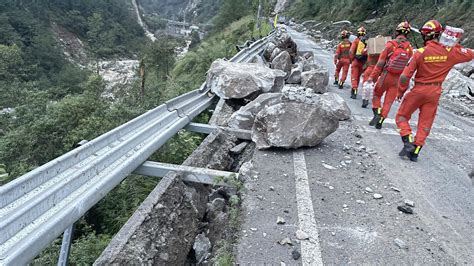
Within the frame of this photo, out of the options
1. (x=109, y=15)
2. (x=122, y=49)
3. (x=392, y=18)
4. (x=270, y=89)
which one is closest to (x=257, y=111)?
(x=270, y=89)

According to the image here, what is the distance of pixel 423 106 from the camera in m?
4.28

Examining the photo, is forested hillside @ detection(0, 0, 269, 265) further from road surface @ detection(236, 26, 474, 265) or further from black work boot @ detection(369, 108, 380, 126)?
black work boot @ detection(369, 108, 380, 126)

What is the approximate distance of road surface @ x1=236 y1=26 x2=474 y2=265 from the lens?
90.4 inches

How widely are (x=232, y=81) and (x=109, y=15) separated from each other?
3917 inches

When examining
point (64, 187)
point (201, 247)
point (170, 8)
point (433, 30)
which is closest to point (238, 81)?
point (433, 30)

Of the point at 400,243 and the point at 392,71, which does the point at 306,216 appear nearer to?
the point at 400,243

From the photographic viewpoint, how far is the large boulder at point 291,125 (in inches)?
145

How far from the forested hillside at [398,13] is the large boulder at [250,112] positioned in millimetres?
9955

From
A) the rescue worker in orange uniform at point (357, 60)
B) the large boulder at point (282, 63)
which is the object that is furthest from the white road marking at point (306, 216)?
the rescue worker in orange uniform at point (357, 60)

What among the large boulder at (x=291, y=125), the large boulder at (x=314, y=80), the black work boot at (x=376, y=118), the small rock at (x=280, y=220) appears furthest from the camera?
the large boulder at (x=314, y=80)

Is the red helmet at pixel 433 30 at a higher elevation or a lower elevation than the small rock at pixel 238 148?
higher

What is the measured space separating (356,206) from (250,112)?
1.82m

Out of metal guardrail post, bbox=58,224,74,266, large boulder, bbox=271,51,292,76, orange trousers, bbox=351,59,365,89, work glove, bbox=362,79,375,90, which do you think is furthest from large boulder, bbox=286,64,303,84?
metal guardrail post, bbox=58,224,74,266

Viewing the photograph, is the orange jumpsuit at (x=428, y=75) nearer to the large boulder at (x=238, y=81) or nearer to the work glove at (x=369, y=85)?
the large boulder at (x=238, y=81)
